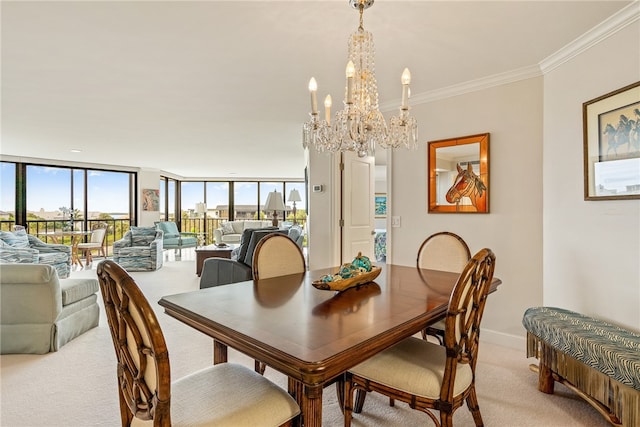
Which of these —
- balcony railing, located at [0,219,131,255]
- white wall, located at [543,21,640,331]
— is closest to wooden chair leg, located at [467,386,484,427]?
white wall, located at [543,21,640,331]

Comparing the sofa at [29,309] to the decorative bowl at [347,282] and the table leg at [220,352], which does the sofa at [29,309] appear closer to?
the table leg at [220,352]

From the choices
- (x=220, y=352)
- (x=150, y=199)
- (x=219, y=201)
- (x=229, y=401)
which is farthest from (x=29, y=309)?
(x=219, y=201)

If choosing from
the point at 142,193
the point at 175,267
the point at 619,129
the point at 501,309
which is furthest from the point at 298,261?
the point at 142,193

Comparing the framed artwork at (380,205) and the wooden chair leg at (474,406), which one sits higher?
the framed artwork at (380,205)

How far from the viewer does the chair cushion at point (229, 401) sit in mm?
1104

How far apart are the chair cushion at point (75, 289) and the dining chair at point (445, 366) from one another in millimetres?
2607

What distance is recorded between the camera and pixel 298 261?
93.6 inches

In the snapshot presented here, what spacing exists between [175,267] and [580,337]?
6624 mm

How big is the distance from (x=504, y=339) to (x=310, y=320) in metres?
2.38

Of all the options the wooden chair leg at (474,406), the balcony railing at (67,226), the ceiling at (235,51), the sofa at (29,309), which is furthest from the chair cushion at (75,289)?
the balcony railing at (67,226)

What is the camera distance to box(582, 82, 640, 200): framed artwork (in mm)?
1948

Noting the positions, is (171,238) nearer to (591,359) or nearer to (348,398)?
(348,398)

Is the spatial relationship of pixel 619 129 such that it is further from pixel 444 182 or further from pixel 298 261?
pixel 298 261

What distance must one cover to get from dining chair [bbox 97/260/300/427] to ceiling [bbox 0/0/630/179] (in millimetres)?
1630
